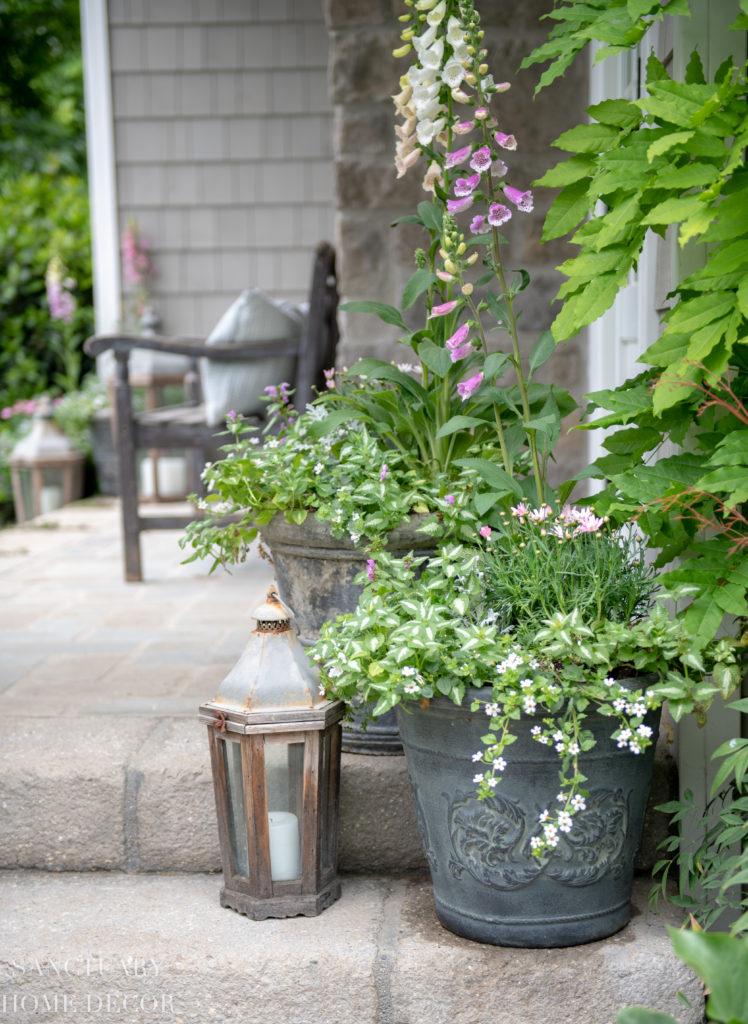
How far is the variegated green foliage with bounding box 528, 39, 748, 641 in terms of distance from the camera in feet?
4.23

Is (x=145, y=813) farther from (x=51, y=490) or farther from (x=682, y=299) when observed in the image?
(x=51, y=490)

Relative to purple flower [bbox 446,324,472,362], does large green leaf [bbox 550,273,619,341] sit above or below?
above

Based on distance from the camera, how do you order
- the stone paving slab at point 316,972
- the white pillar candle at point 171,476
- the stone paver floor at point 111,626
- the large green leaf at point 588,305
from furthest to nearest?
1. the white pillar candle at point 171,476
2. the stone paver floor at point 111,626
3. the stone paving slab at point 316,972
4. the large green leaf at point 588,305

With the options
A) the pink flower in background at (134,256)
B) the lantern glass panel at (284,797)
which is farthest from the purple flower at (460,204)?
the pink flower in background at (134,256)

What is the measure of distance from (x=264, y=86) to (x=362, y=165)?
10.9 feet

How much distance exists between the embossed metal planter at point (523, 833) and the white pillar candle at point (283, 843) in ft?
0.69

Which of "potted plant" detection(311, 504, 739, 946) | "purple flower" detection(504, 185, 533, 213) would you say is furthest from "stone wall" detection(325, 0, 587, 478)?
"potted plant" detection(311, 504, 739, 946)

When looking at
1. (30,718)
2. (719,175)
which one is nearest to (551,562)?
(719,175)

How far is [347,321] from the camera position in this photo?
9.07ft

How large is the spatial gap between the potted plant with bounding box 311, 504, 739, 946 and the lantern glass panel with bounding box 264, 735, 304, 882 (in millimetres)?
140

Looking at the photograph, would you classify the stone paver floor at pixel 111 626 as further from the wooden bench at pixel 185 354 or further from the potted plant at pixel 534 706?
the potted plant at pixel 534 706

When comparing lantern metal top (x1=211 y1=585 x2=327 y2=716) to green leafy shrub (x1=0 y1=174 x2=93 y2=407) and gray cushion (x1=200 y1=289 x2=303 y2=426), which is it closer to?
gray cushion (x1=200 y1=289 x2=303 y2=426)

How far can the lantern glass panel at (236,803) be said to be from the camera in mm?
1640

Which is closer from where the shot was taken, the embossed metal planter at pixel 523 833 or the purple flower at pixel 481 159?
the embossed metal planter at pixel 523 833
